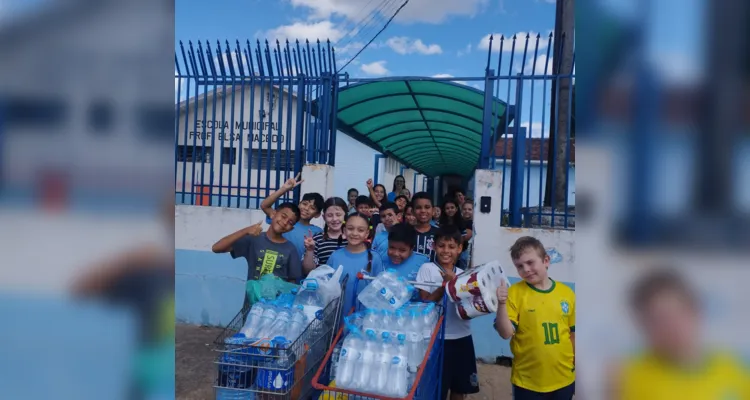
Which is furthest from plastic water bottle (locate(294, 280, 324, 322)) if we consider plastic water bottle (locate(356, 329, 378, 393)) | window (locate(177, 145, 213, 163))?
window (locate(177, 145, 213, 163))

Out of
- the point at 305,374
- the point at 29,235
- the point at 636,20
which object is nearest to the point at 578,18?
the point at 636,20

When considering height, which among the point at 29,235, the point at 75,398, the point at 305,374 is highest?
the point at 29,235

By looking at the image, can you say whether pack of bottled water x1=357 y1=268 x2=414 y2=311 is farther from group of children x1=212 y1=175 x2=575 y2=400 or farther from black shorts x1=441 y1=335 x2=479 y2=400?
A: black shorts x1=441 y1=335 x2=479 y2=400

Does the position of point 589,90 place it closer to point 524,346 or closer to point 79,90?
point 79,90

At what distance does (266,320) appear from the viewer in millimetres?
2623

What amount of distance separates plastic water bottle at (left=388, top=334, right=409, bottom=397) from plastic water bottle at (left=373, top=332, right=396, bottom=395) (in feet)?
0.07

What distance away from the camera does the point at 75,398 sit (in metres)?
0.87

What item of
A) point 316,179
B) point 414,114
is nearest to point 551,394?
point 316,179

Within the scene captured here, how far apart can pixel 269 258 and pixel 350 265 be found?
66 cm

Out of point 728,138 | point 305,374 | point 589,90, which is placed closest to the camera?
point 728,138

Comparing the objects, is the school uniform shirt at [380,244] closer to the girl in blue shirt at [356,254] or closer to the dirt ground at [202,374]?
the girl in blue shirt at [356,254]

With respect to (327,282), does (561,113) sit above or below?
above

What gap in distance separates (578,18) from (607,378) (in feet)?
2.30

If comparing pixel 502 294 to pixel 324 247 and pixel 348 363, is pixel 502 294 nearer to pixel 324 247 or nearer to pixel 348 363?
pixel 348 363
